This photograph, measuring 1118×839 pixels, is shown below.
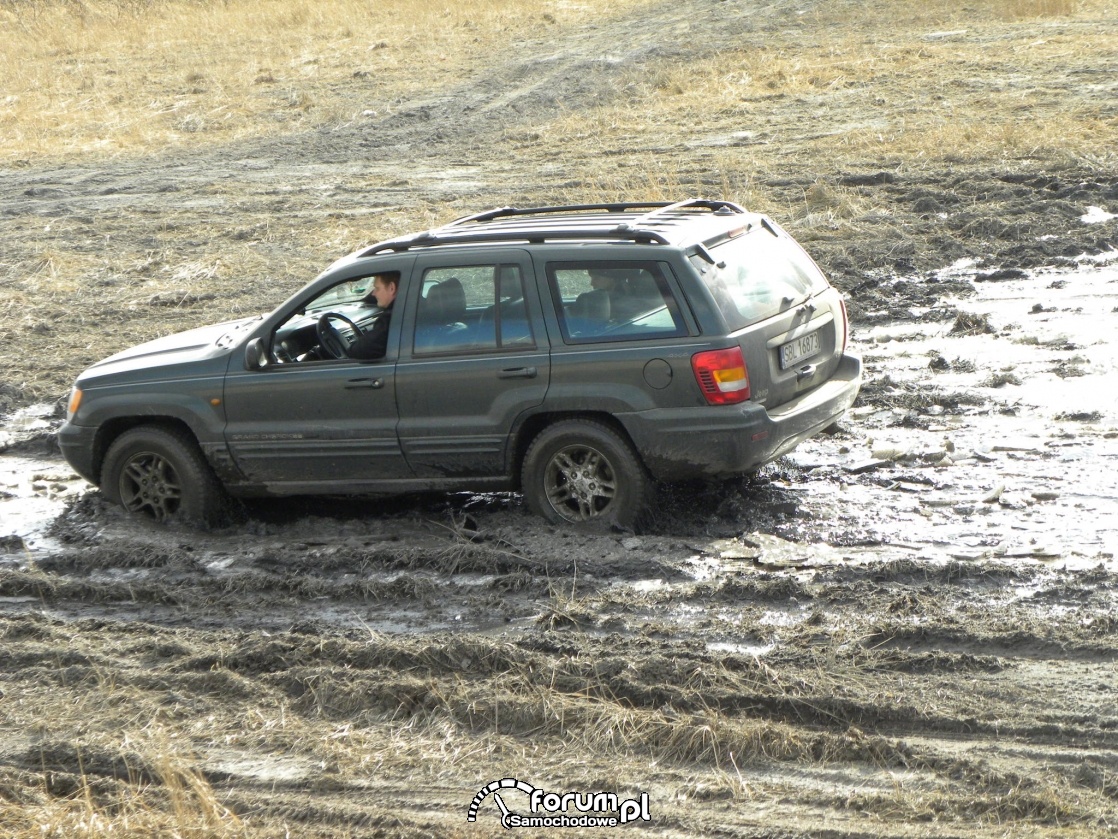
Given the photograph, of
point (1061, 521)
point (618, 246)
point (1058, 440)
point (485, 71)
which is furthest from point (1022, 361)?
point (485, 71)

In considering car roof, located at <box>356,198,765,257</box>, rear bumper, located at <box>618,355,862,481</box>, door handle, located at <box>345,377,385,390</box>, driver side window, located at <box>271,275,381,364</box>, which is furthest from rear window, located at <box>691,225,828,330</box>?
driver side window, located at <box>271,275,381,364</box>

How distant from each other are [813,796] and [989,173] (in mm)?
12954

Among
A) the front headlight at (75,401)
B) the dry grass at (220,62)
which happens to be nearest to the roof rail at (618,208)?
the front headlight at (75,401)

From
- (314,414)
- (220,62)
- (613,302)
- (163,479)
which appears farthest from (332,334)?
(220,62)

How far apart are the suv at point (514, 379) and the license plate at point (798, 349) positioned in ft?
0.05

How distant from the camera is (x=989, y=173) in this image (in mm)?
16047

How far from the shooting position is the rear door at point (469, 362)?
743 centimetres

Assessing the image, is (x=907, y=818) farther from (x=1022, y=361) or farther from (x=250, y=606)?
(x=1022, y=361)

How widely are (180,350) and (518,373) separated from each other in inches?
95.8

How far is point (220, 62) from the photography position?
1170 inches

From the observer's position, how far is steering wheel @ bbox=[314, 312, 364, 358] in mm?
7945

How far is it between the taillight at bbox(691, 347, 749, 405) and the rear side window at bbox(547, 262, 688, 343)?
22 cm

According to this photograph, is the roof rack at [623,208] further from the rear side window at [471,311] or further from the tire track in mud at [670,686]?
the tire track in mud at [670,686]

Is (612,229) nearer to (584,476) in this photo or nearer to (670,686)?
(584,476)
